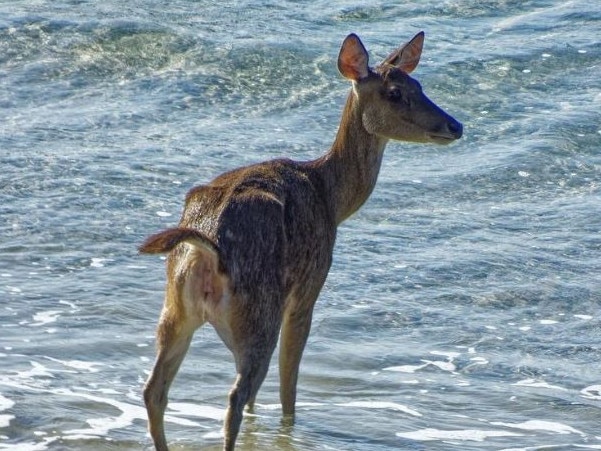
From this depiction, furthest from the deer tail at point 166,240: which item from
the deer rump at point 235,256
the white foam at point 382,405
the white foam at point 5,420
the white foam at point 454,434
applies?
the white foam at point 382,405

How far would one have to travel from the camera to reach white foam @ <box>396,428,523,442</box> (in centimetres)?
790

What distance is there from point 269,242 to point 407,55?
2.60 metres

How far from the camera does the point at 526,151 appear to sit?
46.1 feet

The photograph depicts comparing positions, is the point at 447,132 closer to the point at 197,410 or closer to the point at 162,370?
the point at 197,410

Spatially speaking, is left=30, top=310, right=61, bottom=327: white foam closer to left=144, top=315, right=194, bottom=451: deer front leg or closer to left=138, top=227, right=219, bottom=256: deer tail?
left=144, top=315, right=194, bottom=451: deer front leg

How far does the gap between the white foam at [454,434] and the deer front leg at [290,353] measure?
586 millimetres

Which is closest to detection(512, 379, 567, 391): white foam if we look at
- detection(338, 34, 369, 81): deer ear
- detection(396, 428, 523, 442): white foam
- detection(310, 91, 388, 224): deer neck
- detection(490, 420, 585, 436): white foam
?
detection(490, 420, 585, 436): white foam

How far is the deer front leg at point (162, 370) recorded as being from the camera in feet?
22.8

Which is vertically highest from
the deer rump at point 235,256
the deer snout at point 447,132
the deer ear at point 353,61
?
the deer ear at point 353,61

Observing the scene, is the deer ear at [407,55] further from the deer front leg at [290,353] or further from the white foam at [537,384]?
the deer front leg at [290,353]

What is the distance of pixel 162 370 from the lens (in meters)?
6.95

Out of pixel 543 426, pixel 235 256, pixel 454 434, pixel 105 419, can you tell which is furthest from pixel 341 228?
pixel 235 256

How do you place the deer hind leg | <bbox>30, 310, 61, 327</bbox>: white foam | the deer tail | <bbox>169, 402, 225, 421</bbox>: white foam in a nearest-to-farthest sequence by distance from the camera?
the deer tail → the deer hind leg → <bbox>169, 402, 225, 421</bbox>: white foam → <bbox>30, 310, 61, 327</bbox>: white foam

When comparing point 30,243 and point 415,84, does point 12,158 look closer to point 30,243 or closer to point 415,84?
point 30,243
